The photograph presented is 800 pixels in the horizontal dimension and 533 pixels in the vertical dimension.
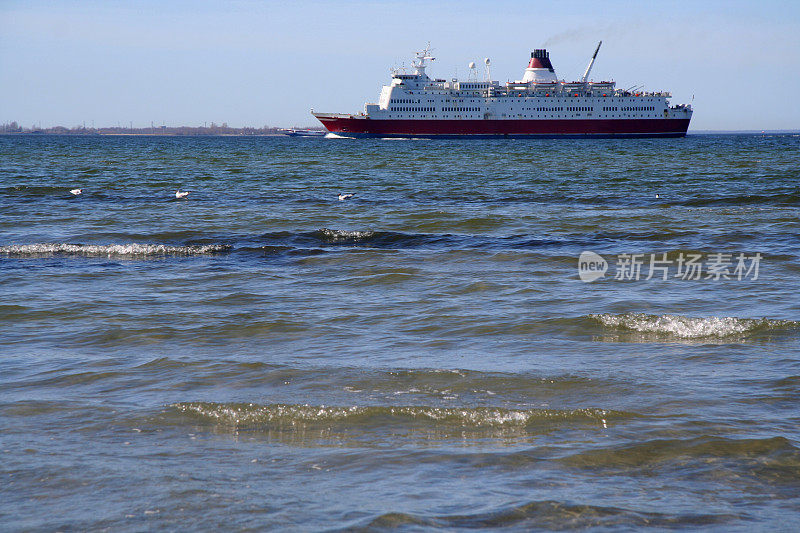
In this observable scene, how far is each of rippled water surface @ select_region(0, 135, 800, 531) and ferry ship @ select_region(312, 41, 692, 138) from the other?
7101 cm

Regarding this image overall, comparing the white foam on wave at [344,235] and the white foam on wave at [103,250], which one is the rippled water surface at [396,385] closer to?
the white foam on wave at [103,250]

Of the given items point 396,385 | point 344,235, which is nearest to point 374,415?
point 396,385

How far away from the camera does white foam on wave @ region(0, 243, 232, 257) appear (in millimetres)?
10969

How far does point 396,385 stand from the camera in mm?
4898

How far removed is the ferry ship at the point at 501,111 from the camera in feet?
268

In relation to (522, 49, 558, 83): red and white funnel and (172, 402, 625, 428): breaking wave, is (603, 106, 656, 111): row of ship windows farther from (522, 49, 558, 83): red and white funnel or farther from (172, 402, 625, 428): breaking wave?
(172, 402, 625, 428): breaking wave

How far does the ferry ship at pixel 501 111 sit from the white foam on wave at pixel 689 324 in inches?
3008

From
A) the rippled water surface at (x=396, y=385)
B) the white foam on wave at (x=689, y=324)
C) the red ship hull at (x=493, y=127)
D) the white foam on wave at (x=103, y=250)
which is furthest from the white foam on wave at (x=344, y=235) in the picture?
the red ship hull at (x=493, y=127)

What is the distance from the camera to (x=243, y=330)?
6.50 meters

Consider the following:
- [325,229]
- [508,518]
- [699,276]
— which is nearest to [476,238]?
[325,229]

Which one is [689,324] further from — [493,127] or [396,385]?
[493,127]

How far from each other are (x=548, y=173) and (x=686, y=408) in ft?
79.7

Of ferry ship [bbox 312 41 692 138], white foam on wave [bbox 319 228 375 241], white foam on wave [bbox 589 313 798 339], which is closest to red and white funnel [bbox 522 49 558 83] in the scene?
ferry ship [bbox 312 41 692 138]

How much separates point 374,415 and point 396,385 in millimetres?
552
